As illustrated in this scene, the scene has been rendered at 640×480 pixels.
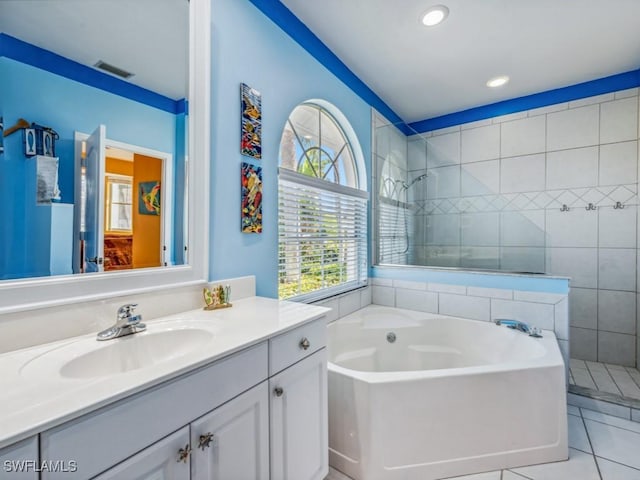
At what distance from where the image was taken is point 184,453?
74 centimetres

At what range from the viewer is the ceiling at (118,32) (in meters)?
0.93

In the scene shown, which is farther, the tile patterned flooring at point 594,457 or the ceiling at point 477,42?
the ceiling at point 477,42

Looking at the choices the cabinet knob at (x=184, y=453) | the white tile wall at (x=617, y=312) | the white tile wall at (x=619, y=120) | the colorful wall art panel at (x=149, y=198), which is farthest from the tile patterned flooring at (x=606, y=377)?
the colorful wall art panel at (x=149, y=198)

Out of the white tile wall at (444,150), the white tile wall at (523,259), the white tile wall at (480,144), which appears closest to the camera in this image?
the white tile wall at (523,259)

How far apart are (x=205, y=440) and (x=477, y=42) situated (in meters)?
2.78

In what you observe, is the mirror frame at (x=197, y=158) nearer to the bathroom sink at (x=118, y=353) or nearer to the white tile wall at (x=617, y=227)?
the bathroom sink at (x=118, y=353)

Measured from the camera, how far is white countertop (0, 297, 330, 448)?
537mm

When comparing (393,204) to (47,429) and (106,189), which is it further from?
(47,429)

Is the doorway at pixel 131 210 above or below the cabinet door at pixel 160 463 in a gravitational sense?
above

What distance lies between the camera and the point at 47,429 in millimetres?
528

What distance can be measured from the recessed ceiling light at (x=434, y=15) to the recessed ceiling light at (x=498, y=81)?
1043 mm

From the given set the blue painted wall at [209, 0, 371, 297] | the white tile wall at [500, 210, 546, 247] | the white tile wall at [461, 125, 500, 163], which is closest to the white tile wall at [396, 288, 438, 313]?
the white tile wall at [500, 210, 546, 247]

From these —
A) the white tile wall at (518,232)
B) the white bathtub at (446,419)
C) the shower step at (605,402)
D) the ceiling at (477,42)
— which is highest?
the ceiling at (477,42)

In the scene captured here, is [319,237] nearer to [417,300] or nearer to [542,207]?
[417,300]
